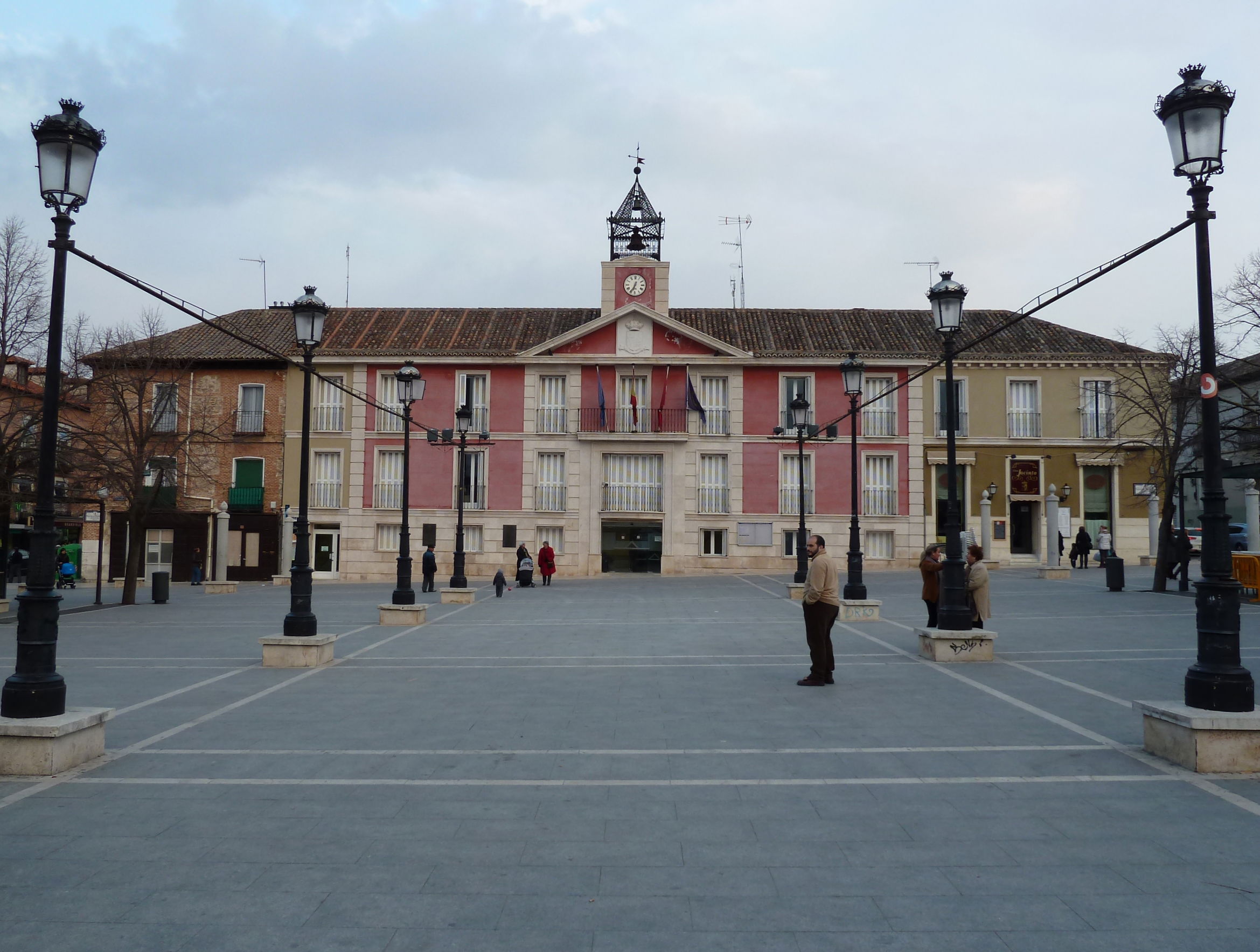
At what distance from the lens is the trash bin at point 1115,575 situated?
21.5 metres

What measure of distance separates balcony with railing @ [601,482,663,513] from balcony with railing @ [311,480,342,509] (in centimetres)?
1048

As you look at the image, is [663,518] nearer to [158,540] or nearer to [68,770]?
[158,540]

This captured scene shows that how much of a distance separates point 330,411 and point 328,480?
2744mm

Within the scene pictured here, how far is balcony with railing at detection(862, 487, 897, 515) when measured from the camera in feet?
112

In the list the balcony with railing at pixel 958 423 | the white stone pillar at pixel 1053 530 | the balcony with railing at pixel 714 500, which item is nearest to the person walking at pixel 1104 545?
the white stone pillar at pixel 1053 530

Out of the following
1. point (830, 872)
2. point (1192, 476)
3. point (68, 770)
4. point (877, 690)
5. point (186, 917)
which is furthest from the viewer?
point (1192, 476)

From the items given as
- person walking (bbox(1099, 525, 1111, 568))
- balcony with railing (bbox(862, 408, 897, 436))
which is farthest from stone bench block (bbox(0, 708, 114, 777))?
person walking (bbox(1099, 525, 1111, 568))

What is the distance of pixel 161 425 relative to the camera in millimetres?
34438

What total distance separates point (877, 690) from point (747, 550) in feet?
81.1

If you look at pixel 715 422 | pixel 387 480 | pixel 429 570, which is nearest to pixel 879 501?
pixel 715 422

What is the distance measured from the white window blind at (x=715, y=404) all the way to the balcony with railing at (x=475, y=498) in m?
8.88

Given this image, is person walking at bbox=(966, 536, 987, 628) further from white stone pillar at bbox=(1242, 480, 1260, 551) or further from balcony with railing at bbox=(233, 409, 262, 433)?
balcony with railing at bbox=(233, 409, 262, 433)

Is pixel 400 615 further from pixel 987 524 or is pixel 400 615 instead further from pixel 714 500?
pixel 987 524

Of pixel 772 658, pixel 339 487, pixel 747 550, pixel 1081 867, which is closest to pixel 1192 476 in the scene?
pixel 772 658
